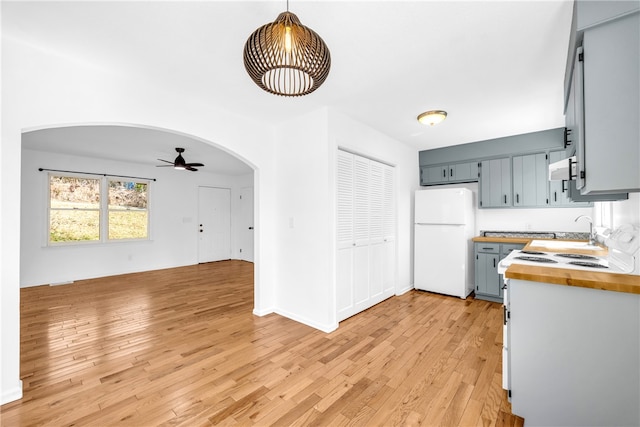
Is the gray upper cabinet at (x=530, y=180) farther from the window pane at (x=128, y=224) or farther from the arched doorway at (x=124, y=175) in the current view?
the window pane at (x=128, y=224)

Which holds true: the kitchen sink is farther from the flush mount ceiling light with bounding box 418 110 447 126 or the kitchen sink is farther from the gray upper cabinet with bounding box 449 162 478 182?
the flush mount ceiling light with bounding box 418 110 447 126

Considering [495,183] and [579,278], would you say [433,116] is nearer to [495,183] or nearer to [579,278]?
[495,183]

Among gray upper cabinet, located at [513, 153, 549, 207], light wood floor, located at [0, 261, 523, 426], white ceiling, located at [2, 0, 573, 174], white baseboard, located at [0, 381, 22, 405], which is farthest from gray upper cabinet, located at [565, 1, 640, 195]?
white baseboard, located at [0, 381, 22, 405]

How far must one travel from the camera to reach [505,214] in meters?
4.50

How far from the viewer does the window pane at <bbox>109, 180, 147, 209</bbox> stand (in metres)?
5.99

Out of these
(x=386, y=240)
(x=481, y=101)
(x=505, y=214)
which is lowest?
(x=386, y=240)

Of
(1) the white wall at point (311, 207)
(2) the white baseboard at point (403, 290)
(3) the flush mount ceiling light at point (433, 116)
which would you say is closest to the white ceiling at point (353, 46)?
(3) the flush mount ceiling light at point (433, 116)

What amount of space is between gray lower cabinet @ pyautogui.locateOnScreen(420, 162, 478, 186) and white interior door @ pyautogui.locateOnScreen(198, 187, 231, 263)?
5.51 meters

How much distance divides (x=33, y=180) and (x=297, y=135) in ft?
17.4

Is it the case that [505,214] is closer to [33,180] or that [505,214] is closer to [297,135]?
[297,135]

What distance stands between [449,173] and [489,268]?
5.56 ft

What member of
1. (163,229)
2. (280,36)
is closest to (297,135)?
(280,36)

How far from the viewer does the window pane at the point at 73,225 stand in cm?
528

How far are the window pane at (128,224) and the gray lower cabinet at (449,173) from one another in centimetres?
629
